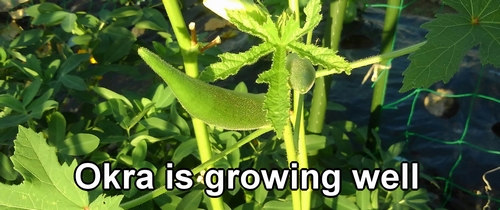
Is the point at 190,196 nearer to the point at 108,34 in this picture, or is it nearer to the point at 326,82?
the point at 326,82

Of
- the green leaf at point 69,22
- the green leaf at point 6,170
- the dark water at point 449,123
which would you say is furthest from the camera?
the dark water at point 449,123

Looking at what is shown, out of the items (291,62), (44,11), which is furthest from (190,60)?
(44,11)

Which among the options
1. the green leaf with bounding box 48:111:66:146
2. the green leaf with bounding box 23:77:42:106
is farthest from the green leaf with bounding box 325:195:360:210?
the green leaf with bounding box 23:77:42:106

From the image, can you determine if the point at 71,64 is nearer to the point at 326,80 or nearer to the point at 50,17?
the point at 50,17

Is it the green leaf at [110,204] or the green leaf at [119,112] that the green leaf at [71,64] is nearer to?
the green leaf at [119,112]

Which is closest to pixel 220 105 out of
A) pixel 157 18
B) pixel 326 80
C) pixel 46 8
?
pixel 326 80

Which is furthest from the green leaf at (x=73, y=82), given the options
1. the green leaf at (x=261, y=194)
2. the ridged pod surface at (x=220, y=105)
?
the ridged pod surface at (x=220, y=105)
